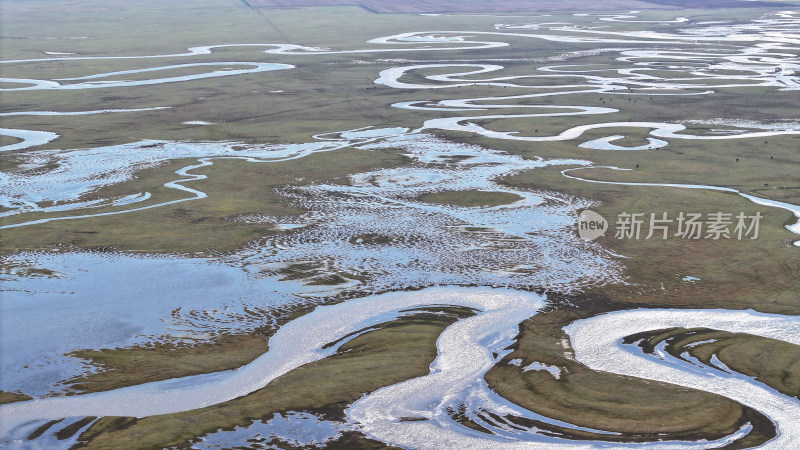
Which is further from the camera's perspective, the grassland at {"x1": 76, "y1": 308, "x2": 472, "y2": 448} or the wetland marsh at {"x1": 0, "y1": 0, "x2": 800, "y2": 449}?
the wetland marsh at {"x1": 0, "y1": 0, "x2": 800, "y2": 449}

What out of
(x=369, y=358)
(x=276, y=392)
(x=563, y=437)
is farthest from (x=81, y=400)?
(x=563, y=437)

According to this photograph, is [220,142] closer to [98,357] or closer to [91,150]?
[91,150]
